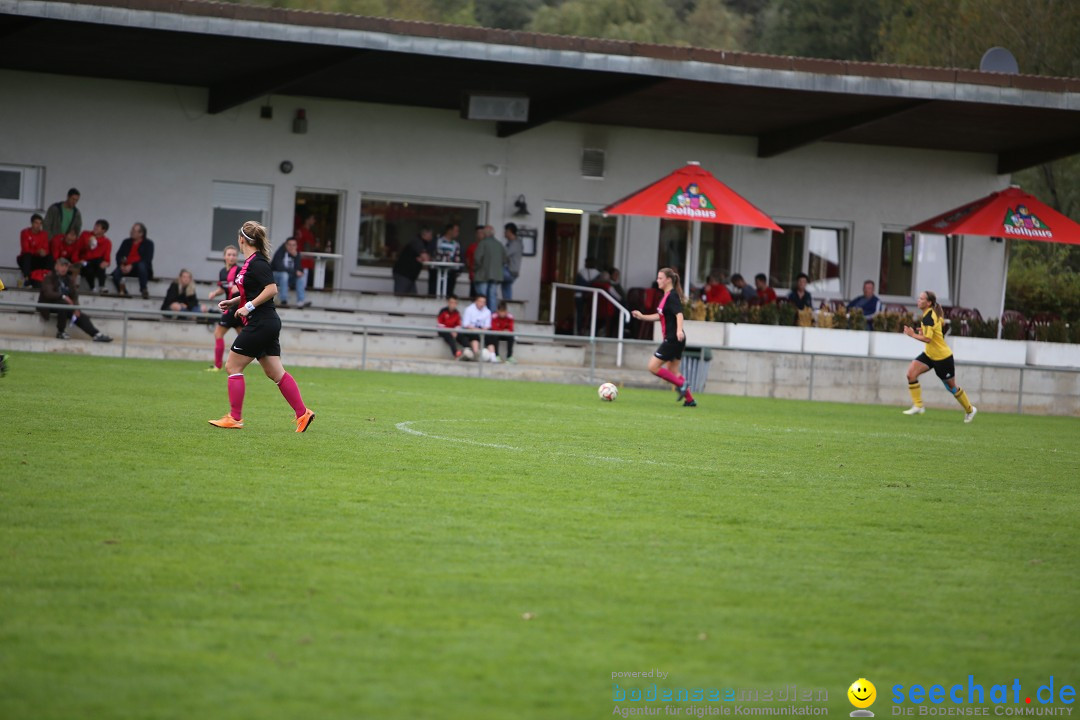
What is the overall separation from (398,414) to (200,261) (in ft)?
40.0

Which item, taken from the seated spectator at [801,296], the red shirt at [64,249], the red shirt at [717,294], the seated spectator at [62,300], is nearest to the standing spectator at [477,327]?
the red shirt at [717,294]

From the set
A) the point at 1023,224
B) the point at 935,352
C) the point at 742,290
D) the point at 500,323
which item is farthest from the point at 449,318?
the point at 1023,224

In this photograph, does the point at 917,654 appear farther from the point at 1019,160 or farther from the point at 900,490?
the point at 1019,160

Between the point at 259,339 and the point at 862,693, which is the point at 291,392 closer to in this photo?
the point at 259,339

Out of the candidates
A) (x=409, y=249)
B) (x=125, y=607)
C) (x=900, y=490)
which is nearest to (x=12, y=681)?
(x=125, y=607)

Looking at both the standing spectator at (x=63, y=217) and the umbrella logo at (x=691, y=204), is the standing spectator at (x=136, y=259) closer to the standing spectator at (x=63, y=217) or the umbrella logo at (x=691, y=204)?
the standing spectator at (x=63, y=217)

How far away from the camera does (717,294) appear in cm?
2505

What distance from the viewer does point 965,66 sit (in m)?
42.6

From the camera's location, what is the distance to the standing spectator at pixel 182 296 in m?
21.6

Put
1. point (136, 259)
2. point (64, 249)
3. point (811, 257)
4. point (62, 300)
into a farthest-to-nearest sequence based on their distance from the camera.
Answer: point (811, 257), point (136, 259), point (64, 249), point (62, 300)

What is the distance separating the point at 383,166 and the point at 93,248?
19.7 ft

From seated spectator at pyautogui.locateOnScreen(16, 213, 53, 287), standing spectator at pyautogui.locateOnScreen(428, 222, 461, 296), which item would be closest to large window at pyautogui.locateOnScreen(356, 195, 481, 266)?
standing spectator at pyautogui.locateOnScreen(428, 222, 461, 296)

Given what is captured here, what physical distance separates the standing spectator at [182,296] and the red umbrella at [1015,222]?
13801 millimetres

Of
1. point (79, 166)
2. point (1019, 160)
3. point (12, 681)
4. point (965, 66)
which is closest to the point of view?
point (12, 681)
